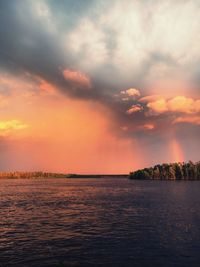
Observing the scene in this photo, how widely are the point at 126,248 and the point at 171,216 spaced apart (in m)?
32.8

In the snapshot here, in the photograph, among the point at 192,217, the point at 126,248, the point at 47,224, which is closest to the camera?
the point at 126,248

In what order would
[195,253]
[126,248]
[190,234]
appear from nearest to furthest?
1. [195,253]
2. [126,248]
3. [190,234]

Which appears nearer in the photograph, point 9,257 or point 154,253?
point 9,257

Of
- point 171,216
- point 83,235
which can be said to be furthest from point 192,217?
point 83,235

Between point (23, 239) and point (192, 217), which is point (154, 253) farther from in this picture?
point (192, 217)

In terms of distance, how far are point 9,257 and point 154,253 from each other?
1869cm

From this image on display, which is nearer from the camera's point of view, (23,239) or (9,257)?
(9,257)

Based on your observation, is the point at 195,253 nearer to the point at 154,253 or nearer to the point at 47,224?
the point at 154,253

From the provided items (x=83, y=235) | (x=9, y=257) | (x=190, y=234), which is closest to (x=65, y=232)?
(x=83, y=235)

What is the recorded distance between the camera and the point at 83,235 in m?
52.3

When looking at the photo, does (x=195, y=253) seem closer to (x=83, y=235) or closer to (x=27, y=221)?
(x=83, y=235)

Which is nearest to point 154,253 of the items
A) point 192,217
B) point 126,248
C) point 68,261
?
point 126,248

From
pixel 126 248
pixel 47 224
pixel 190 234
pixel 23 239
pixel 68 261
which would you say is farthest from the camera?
pixel 47 224

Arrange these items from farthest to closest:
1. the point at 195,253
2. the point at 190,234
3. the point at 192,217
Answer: the point at 192,217, the point at 190,234, the point at 195,253
